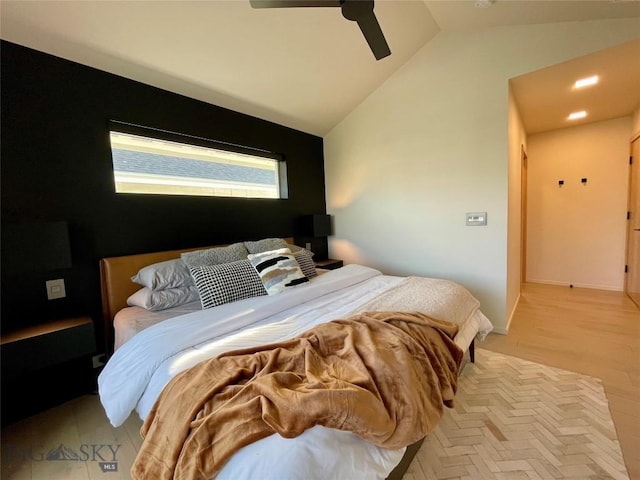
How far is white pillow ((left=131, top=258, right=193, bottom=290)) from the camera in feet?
6.90

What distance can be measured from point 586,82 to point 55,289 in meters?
5.11

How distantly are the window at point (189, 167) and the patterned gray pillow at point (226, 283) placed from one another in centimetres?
104

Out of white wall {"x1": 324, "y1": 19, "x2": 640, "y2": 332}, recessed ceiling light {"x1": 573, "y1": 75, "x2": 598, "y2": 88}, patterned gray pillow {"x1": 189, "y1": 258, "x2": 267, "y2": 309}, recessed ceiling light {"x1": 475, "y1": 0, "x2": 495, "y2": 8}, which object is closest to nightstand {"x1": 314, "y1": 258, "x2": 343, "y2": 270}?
white wall {"x1": 324, "y1": 19, "x2": 640, "y2": 332}

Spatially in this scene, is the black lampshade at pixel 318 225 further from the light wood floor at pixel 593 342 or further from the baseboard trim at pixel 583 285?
the baseboard trim at pixel 583 285

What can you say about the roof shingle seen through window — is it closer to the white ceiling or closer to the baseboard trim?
the white ceiling

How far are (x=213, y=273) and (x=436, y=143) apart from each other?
2.77 meters

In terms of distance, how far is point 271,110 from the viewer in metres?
3.26

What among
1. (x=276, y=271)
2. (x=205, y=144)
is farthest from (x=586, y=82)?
(x=205, y=144)

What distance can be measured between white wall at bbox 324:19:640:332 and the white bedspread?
3.27 feet

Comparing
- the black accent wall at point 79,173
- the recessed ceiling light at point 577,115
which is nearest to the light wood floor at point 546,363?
the black accent wall at point 79,173

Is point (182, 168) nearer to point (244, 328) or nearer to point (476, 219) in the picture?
point (244, 328)

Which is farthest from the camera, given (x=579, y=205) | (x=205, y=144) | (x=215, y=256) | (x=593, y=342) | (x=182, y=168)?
(x=579, y=205)

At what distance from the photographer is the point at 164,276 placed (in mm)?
2141

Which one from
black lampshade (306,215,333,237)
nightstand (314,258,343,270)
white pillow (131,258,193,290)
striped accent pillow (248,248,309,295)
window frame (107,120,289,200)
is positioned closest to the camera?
white pillow (131,258,193,290)
